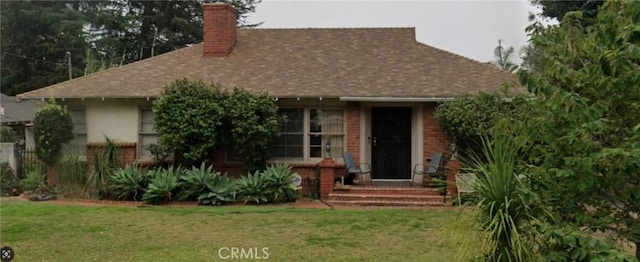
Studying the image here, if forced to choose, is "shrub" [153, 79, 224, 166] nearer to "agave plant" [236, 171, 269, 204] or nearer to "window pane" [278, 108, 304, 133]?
"agave plant" [236, 171, 269, 204]

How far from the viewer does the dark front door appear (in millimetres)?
14422

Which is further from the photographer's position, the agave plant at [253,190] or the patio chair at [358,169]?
the patio chair at [358,169]

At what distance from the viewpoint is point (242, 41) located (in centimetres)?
1791

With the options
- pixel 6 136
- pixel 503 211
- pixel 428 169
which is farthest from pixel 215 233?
pixel 6 136

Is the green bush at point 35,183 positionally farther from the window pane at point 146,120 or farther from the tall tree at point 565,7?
the tall tree at point 565,7

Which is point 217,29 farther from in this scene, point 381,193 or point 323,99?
point 381,193

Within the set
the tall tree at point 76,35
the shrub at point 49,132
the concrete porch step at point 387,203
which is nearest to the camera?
the concrete porch step at point 387,203

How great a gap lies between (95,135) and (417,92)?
8.79 metres

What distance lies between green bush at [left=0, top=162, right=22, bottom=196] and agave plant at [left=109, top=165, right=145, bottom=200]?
3.32 metres

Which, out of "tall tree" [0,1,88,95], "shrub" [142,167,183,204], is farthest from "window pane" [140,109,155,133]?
"tall tree" [0,1,88,95]

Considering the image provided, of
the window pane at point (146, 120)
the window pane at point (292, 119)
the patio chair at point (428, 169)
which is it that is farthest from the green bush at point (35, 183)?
the patio chair at point (428, 169)

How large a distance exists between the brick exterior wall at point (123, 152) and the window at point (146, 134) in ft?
1.37

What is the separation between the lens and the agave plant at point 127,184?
12453 mm

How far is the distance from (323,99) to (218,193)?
3895 millimetres
